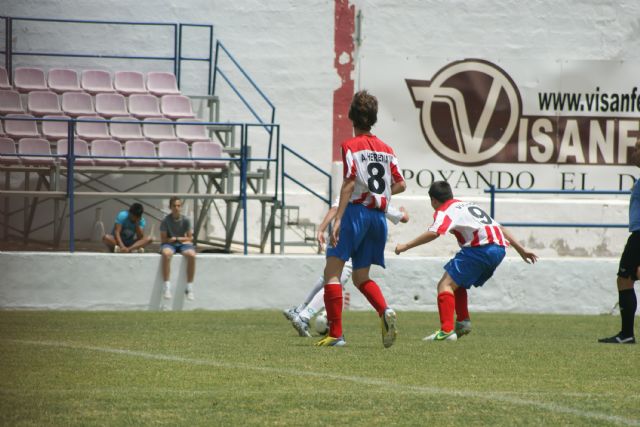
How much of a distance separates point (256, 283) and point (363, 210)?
638 cm

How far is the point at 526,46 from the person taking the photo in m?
20.6

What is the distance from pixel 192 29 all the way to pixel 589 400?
46.6ft

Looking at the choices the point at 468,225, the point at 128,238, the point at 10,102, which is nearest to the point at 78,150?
the point at 10,102

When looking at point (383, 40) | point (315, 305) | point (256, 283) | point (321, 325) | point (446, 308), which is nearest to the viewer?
point (446, 308)

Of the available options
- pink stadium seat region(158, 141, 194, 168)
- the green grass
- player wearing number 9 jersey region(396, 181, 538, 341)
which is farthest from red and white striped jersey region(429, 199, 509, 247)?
pink stadium seat region(158, 141, 194, 168)

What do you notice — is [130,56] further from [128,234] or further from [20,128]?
[128,234]

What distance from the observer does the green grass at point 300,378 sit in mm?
5973

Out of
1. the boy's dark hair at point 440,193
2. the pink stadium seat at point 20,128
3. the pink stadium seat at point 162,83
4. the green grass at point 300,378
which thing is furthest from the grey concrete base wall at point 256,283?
the boy's dark hair at point 440,193

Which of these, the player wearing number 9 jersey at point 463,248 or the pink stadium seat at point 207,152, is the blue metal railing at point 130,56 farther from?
the player wearing number 9 jersey at point 463,248

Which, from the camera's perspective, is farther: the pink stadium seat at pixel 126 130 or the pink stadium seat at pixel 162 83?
the pink stadium seat at pixel 162 83

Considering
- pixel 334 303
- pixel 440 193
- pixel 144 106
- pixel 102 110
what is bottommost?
pixel 334 303

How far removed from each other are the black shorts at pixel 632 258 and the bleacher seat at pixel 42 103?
994cm

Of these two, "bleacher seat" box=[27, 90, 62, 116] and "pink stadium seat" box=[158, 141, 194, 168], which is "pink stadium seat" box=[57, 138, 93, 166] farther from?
"pink stadium seat" box=[158, 141, 194, 168]

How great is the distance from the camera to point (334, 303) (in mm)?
9625
